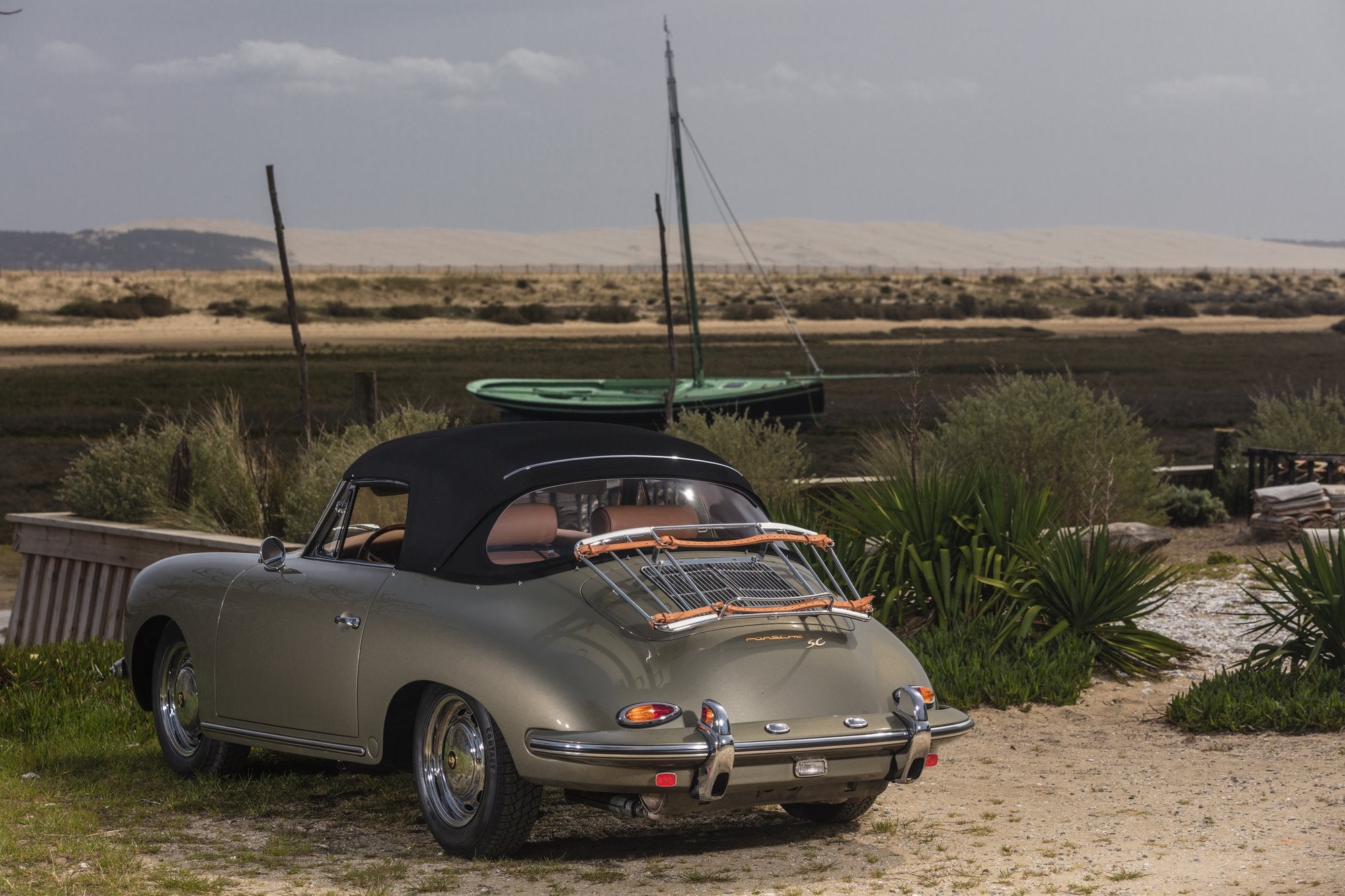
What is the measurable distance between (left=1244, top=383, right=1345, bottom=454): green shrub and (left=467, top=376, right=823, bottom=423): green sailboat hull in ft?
46.4

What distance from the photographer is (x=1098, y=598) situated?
10.0 meters

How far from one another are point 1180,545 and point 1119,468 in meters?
1.10

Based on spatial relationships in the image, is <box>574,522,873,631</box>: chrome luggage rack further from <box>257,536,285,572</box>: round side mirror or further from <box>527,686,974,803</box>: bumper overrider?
<box>257,536,285,572</box>: round side mirror

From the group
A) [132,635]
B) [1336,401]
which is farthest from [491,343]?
[132,635]

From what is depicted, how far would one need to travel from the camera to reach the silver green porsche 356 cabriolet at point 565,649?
5.55 m

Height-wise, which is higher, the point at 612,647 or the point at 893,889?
the point at 612,647

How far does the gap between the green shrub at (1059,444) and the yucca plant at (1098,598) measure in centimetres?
507

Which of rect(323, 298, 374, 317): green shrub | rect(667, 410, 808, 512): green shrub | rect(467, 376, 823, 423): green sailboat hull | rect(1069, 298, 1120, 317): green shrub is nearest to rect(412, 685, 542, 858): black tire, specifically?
rect(667, 410, 808, 512): green shrub

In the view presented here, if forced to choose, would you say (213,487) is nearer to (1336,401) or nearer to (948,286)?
(1336,401)

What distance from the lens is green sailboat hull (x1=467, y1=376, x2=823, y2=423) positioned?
34344 millimetres

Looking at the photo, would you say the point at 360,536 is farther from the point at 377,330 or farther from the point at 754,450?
the point at 377,330

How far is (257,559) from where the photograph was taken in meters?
7.32

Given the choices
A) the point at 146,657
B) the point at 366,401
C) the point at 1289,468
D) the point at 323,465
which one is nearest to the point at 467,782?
the point at 146,657

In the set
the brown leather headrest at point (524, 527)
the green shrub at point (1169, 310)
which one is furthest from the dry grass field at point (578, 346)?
the brown leather headrest at point (524, 527)
